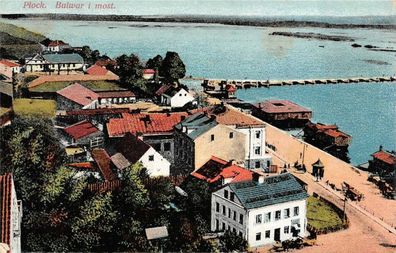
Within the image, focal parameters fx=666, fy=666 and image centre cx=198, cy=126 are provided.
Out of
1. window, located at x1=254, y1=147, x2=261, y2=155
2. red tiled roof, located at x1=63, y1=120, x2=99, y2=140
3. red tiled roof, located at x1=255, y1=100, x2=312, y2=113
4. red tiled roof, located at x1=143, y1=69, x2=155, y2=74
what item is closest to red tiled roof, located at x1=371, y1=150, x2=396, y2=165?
red tiled roof, located at x1=255, y1=100, x2=312, y2=113

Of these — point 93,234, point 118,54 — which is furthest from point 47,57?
point 93,234

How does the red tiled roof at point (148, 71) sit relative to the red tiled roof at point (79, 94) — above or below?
above

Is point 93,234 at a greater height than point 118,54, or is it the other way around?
point 118,54

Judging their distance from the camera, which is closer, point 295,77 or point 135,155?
point 135,155

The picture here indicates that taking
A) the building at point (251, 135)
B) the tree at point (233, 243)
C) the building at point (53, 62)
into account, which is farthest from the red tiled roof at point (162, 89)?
the tree at point (233, 243)

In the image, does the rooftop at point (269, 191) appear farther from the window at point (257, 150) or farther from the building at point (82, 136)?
the building at point (82, 136)

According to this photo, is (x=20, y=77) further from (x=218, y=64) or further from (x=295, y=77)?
(x=295, y=77)

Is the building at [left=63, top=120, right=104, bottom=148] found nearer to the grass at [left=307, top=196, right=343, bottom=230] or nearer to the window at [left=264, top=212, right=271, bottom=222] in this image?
the window at [left=264, top=212, right=271, bottom=222]
